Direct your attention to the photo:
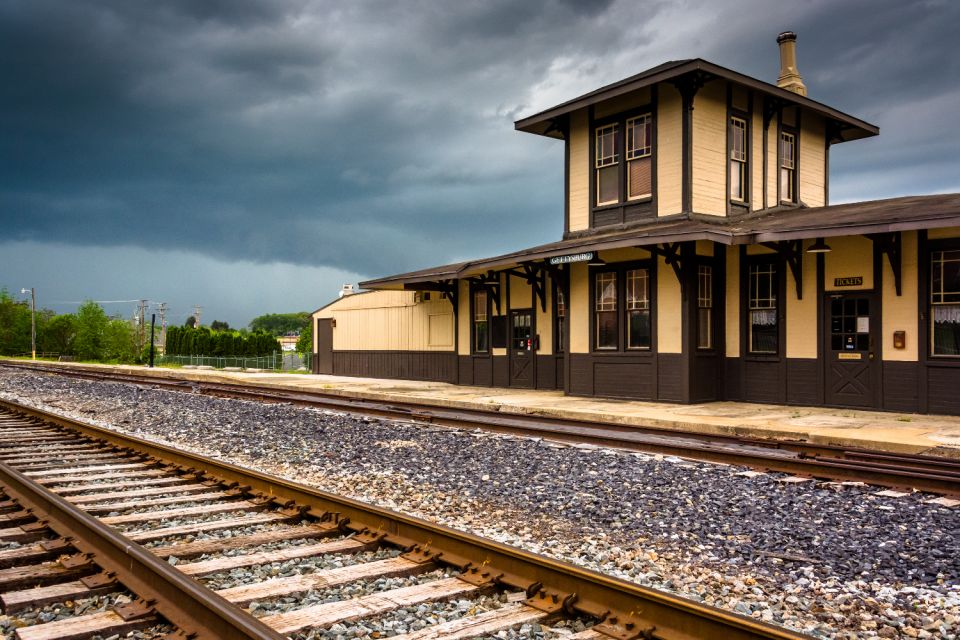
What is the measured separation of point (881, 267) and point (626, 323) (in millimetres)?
5225

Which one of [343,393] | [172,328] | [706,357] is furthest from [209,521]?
[172,328]

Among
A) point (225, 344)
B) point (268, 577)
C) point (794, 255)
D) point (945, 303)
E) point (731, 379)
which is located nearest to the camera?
point (268, 577)

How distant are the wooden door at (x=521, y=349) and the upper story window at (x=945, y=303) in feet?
32.2

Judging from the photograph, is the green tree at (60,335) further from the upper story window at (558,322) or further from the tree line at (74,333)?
the upper story window at (558,322)

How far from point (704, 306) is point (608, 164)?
4.52 m

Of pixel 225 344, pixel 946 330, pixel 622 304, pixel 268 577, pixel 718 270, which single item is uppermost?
pixel 718 270

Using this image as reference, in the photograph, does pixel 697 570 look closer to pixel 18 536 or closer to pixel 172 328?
pixel 18 536

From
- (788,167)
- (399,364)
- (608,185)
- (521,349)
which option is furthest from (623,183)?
(399,364)

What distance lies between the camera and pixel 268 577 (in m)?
4.37

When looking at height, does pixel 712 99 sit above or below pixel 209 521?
above

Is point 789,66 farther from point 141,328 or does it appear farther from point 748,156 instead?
point 141,328

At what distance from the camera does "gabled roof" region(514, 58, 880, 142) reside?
16.0 meters

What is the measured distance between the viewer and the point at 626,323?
16.7 metres

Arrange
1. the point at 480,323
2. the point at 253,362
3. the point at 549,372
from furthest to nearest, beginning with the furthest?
the point at 253,362 < the point at 480,323 < the point at 549,372
